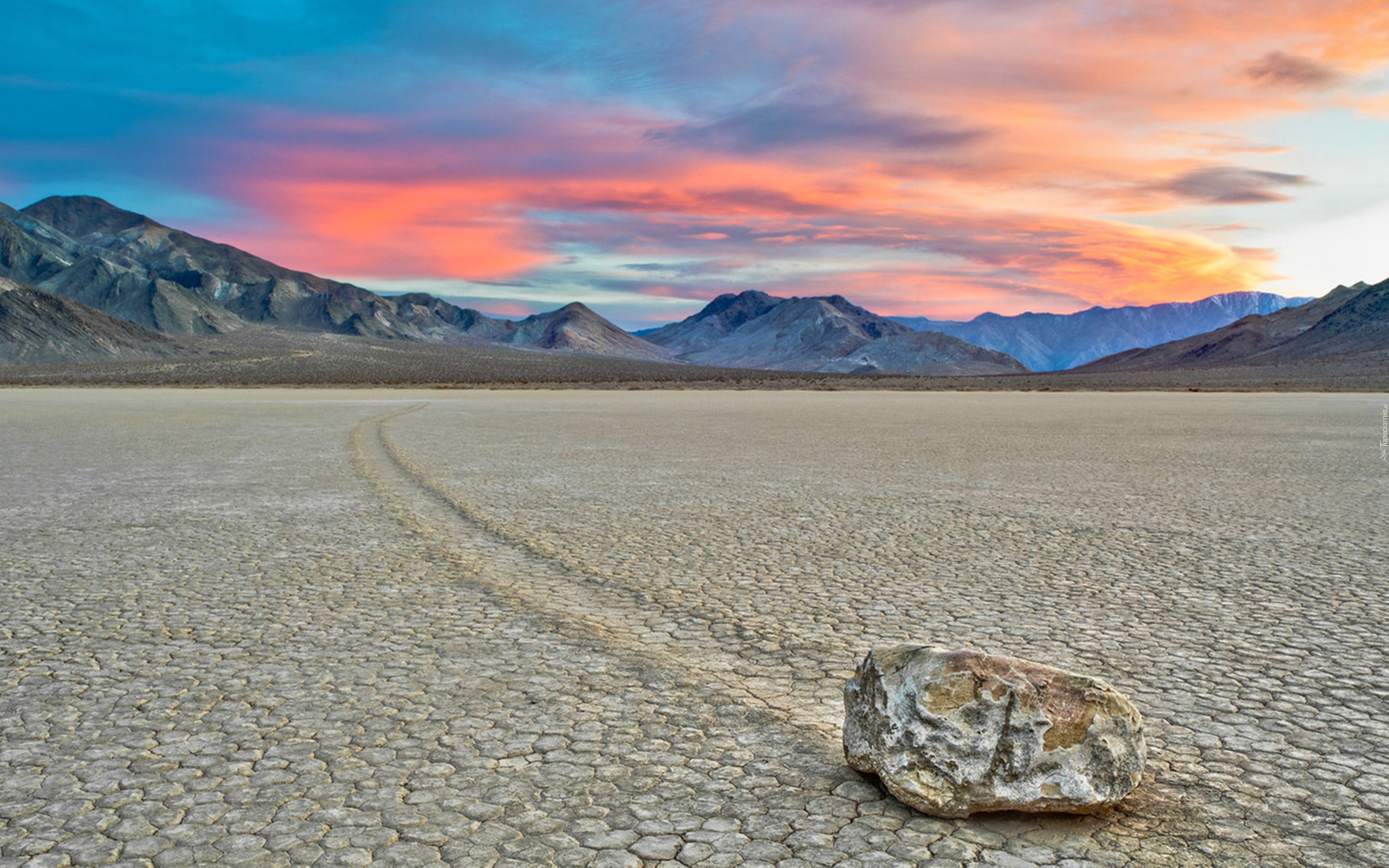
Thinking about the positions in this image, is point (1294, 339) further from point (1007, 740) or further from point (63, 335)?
point (63, 335)

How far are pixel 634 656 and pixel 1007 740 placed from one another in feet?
7.59

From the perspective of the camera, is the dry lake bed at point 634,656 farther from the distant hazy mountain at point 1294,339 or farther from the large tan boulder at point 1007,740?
the distant hazy mountain at point 1294,339

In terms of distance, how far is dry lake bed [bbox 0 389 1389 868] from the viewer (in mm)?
3211

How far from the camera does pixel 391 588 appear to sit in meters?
6.61

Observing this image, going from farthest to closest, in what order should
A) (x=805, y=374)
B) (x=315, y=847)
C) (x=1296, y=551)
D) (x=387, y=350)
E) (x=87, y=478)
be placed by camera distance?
1. (x=387, y=350)
2. (x=805, y=374)
3. (x=87, y=478)
4. (x=1296, y=551)
5. (x=315, y=847)

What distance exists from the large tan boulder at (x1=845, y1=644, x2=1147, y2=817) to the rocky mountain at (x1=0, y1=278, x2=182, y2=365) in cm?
17602

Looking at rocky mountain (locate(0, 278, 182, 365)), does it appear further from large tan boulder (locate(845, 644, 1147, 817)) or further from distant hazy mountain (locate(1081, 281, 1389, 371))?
large tan boulder (locate(845, 644, 1147, 817))

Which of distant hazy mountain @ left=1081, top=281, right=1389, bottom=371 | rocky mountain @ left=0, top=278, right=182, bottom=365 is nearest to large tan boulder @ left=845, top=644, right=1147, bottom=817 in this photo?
distant hazy mountain @ left=1081, top=281, right=1389, bottom=371

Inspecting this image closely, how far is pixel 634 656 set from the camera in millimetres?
5062

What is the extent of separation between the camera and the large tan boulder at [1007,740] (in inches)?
126

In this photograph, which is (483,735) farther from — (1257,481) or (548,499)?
(1257,481)

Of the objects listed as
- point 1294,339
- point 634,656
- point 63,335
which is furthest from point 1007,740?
point 63,335

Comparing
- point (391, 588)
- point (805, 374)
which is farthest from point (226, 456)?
point (805, 374)

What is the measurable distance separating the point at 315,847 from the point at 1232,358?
584 ft
